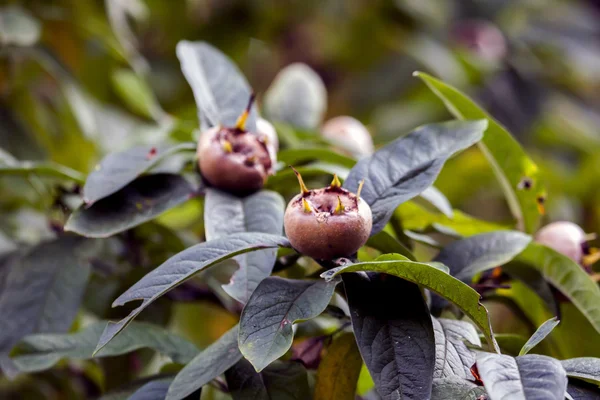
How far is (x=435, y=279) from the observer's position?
525mm

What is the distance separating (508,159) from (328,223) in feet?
1.17

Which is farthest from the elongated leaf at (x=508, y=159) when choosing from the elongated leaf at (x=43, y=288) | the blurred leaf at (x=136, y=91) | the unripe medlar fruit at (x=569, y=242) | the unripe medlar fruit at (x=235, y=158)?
the blurred leaf at (x=136, y=91)

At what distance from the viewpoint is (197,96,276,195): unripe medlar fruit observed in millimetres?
717

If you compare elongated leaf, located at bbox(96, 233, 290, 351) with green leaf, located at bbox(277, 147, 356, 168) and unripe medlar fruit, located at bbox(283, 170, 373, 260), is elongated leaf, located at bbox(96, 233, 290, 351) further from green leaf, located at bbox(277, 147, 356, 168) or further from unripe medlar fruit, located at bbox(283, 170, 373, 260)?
green leaf, located at bbox(277, 147, 356, 168)

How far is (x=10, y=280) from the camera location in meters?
0.85

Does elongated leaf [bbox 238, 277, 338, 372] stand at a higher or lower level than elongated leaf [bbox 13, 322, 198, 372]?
higher

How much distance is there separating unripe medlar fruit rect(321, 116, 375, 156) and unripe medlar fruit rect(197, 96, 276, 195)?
28 centimetres

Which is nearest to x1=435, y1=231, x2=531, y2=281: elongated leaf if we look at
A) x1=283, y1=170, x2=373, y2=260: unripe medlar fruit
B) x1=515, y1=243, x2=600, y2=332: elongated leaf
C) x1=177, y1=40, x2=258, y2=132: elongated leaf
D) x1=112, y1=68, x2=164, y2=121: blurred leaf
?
x1=515, y1=243, x2=600, y2=332: elongated leaf

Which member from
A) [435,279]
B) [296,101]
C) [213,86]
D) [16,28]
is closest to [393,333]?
[435,279]

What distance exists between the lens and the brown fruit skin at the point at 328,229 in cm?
56

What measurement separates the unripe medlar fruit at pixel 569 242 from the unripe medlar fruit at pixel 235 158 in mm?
360

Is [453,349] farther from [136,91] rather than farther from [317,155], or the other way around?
[136,91]

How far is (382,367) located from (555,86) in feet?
5.72

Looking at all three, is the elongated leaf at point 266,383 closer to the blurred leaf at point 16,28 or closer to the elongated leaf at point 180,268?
the elongated leaf at point 180,268
